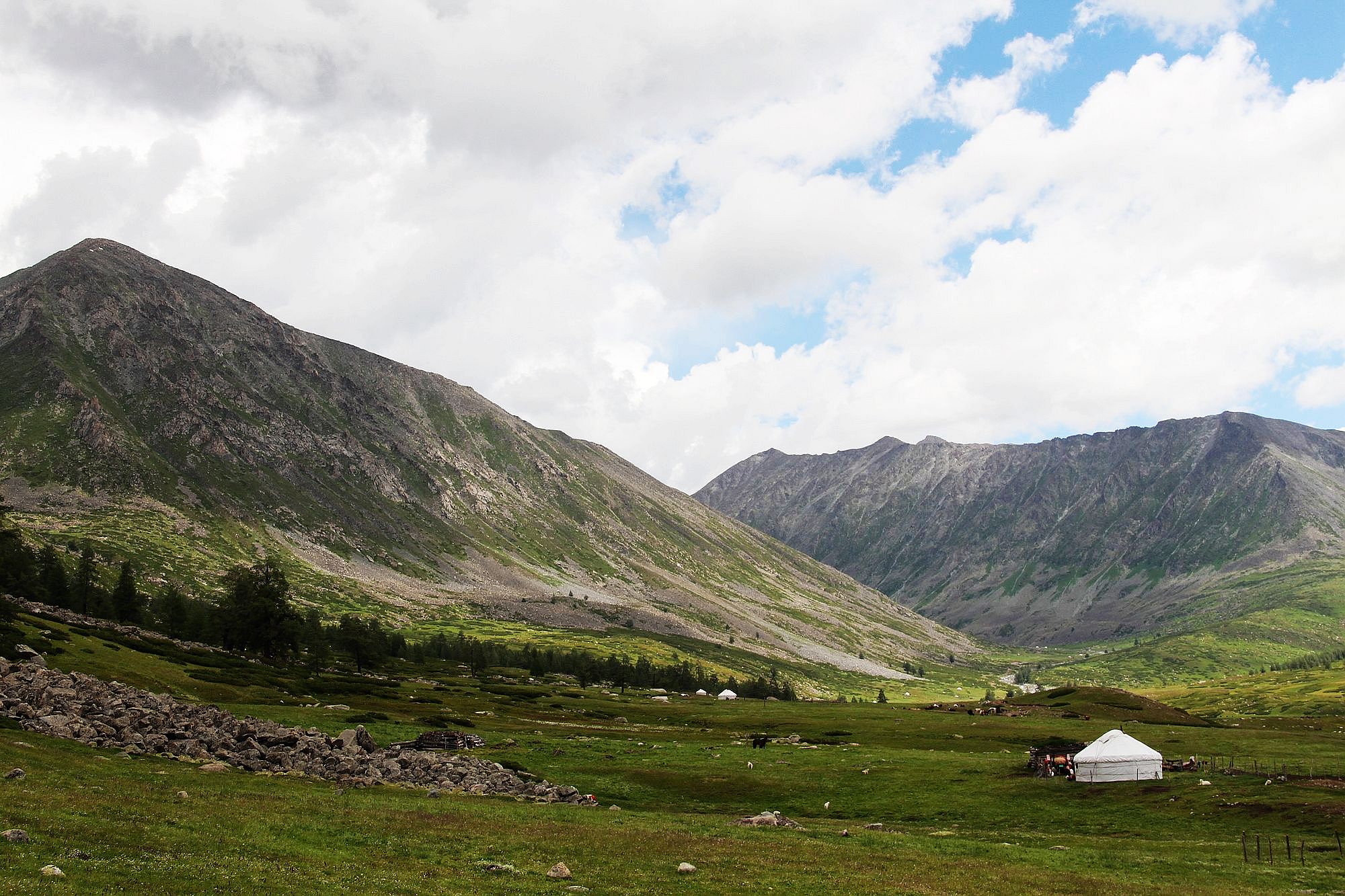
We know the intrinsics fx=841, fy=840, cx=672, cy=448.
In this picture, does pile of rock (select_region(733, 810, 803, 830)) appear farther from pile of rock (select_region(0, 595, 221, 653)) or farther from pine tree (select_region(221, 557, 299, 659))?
pine tree (select_region(221, 557, 299, 659))

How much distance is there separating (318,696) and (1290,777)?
10212cm

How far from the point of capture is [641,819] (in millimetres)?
51688

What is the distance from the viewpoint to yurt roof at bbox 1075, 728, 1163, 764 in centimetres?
7544

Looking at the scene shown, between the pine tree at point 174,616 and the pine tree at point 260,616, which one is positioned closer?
the pine tree at point 260,616

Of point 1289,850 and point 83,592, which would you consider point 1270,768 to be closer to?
point 1289,850

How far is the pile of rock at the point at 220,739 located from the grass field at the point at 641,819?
11.3 feet

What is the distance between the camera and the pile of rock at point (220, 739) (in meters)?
51.1

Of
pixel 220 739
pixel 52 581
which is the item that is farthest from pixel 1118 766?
pixel 52 581

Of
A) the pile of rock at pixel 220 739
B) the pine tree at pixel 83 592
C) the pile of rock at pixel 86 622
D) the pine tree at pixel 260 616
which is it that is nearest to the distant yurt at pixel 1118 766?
the pile of rock at pixel 220 739

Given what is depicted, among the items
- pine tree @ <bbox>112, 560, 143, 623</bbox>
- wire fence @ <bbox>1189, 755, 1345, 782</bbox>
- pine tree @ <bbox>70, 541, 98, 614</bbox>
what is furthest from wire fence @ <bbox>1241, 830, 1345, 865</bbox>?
pine tree @ <bbox>70, 541, 98, 614</bbox>

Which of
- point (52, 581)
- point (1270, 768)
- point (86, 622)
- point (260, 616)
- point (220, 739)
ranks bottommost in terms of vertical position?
point (1270, 768)

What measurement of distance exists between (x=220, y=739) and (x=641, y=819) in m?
28.0

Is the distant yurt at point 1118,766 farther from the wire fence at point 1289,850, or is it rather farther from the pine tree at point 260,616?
the pine tree at point 260,616

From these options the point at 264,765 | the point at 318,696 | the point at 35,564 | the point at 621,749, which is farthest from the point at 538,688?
the point at 264,765
